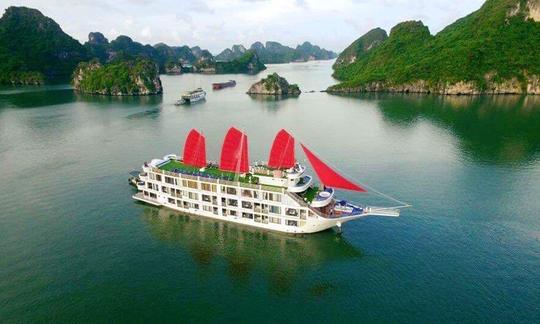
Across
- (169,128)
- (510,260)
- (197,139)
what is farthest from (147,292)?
(169,128)

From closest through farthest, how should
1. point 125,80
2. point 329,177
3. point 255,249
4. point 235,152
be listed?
point 255,249 → point 329,177 → point 235,152 → point 125,80

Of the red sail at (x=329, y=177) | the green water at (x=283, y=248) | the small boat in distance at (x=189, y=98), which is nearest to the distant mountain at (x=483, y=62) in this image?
the small boat in distance at (x=189, y=98)

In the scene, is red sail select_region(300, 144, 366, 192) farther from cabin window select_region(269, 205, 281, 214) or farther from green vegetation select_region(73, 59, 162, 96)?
green vegetation select_region(73, 59, 162, 96)

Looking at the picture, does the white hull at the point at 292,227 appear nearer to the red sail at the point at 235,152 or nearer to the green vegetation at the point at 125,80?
the red sail at the point at 235,152

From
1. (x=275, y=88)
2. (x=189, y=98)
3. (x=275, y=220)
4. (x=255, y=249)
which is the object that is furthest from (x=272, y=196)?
(x=275, y=88)

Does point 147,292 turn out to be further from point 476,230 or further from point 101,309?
point 476,230

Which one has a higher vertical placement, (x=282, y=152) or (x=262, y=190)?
(x=282, y=152)

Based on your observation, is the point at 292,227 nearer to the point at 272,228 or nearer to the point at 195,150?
the point at 272,228
